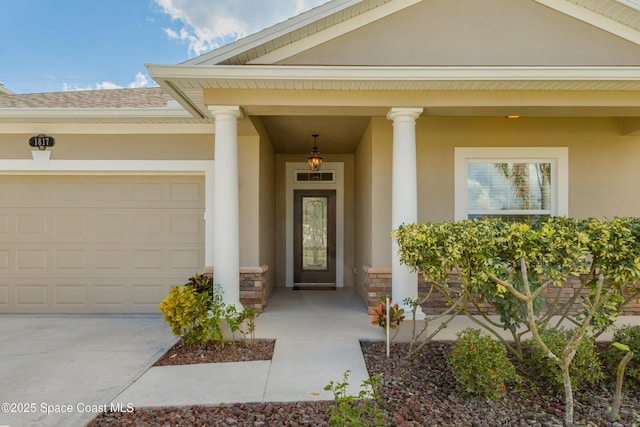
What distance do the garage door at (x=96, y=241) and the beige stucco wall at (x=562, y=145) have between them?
3609mm

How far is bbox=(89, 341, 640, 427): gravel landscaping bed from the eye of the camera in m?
3.08

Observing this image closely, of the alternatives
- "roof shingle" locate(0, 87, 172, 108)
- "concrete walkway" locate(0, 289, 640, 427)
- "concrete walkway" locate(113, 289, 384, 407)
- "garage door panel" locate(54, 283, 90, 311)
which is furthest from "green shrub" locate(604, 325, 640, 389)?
"garage door panel" locate(54, 283, 90, 311)

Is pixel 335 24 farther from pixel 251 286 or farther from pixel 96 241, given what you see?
pixel 96 241

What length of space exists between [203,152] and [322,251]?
3.64 metres

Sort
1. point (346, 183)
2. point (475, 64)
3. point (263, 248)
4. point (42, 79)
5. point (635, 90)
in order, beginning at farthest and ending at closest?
point (42, 79), point (346, 183), point (263, 248), point (475, 64), point (635, 90)

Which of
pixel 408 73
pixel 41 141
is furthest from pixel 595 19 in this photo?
pixel 41 141

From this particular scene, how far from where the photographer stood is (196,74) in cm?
441

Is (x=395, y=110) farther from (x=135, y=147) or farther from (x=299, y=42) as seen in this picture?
(x=135, y=147)

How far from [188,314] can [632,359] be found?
4449 mm

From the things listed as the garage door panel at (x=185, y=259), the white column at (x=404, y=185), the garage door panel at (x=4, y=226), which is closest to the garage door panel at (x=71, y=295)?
the garage door panel at (x=4, y=226)

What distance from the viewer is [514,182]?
6203mm

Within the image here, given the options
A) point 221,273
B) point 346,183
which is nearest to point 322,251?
point 346,183

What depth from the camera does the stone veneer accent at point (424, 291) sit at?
584 centimetres

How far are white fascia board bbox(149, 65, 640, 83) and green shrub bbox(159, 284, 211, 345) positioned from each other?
2.45m
